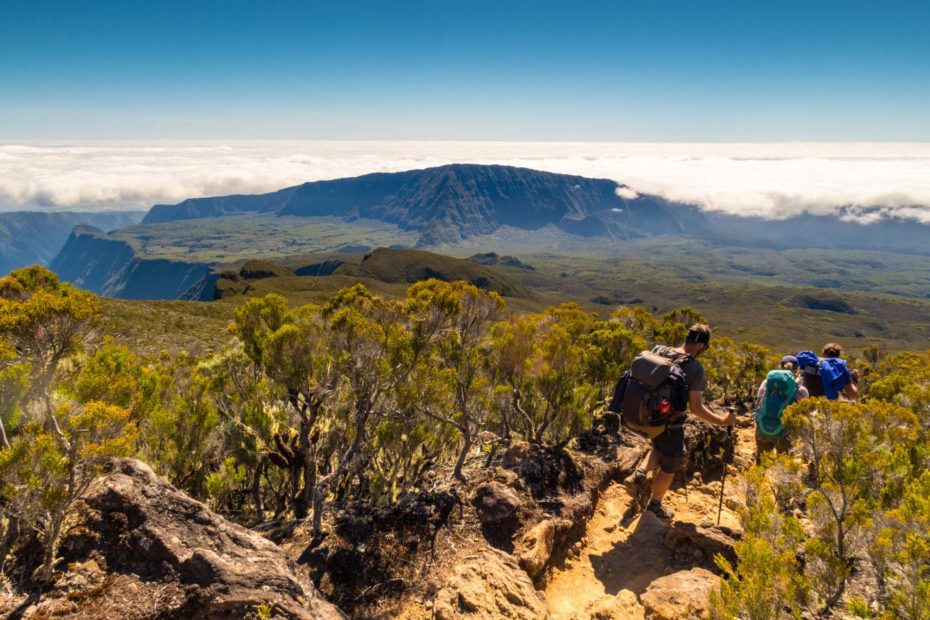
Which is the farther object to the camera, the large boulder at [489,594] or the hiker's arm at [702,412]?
the hiker's arm at [702,412]

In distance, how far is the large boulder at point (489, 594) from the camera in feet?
19.9

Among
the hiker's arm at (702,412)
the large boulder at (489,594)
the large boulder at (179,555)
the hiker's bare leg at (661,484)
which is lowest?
the large boulder at (489,594)

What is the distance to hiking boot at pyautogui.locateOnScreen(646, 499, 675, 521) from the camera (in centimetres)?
841

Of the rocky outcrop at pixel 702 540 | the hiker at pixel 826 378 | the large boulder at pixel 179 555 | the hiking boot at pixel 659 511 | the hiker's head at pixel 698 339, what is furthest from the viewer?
the hiker at pixel 826 378

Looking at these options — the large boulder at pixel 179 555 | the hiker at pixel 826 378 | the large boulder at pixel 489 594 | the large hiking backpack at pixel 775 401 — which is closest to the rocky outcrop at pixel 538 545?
the large boulder at pixel 489 594

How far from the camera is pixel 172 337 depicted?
3878cm

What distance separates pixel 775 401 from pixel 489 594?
21.8ft

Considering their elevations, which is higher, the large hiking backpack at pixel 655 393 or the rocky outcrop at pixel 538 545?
the large hiking backpack at pixel 655 393

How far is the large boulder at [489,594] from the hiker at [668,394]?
9.98ft

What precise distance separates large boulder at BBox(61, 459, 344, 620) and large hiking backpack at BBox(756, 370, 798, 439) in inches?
332

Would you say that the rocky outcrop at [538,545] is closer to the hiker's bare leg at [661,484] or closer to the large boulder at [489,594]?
the large boulder at [489,594]

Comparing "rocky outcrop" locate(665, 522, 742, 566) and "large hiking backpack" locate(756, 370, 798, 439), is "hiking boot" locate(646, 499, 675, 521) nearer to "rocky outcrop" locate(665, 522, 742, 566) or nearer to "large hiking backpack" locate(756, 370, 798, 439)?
"rocky outcrop" locate(665, 522, 742, 566)

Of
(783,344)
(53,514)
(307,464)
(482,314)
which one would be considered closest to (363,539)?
(307,464)

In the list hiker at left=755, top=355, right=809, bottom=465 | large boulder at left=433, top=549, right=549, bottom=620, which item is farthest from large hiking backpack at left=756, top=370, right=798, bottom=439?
large boulder at left=433, top=549, right=549, bottom=620
